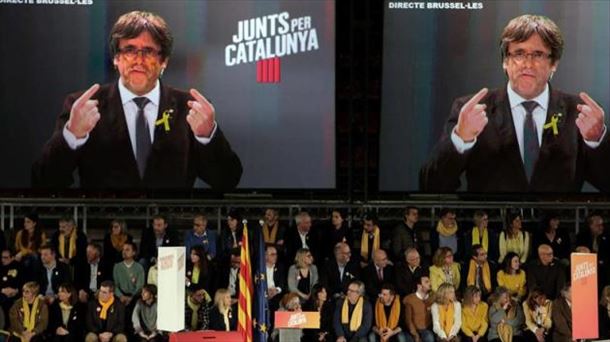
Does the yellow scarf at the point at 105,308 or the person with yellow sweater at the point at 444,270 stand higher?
the person with yellow sweater at the point at 444,270

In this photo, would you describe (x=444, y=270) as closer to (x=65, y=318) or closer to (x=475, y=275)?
(x=475, y=275)

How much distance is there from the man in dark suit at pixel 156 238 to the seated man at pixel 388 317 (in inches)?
141

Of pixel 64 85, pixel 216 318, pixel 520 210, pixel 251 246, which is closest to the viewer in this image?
pixel 251 246

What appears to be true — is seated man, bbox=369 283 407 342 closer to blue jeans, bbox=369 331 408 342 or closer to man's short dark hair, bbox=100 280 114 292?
blue jeans, bbox=369 331 408 342

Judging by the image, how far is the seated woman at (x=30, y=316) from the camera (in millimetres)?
21875

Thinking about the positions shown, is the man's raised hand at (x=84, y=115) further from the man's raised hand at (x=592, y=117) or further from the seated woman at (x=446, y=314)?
the man's raised hand at (x=592, y=117)

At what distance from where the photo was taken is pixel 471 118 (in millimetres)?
23562

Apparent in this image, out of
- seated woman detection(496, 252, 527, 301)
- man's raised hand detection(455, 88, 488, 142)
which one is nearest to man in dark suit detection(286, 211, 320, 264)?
man's raised hand detection(455, 88, 488, 142)

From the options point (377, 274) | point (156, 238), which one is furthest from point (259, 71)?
point (377, 274)

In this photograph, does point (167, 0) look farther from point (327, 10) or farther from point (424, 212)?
point (424, 212)

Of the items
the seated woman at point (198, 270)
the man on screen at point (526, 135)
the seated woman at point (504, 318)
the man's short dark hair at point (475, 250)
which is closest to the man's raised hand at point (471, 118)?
the man on screen at point (526, 135)

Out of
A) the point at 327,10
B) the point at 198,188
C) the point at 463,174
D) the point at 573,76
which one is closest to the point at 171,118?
the point at 198,188

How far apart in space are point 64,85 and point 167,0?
2.18 meters

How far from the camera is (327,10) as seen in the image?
23438 mm
